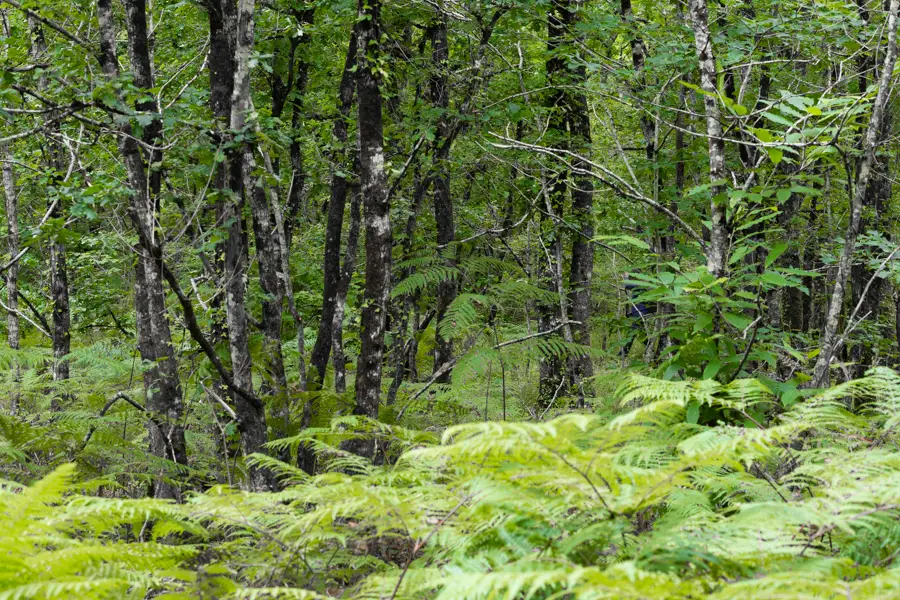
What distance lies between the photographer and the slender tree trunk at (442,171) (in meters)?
7.11

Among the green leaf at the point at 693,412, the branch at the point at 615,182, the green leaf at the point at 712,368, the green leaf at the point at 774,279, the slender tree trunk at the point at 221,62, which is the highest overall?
the slender tree trunk at the point at 221,62

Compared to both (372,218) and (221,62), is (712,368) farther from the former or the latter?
(221,62)

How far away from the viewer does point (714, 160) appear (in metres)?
4.57

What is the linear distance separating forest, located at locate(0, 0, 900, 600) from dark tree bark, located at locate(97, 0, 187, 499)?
0.11ft

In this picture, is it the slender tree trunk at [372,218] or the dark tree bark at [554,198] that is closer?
the slender tree trunk at [372,218]

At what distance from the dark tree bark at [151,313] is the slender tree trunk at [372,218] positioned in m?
1.71

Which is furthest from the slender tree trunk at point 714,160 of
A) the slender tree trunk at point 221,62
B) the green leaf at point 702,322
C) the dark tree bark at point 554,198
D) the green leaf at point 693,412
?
the slender tree trunk at point 221,62

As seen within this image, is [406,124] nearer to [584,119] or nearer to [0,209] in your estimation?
[584,119]

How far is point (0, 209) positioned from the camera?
571 inches

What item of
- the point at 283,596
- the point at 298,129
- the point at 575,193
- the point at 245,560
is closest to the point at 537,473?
the point at 283,596

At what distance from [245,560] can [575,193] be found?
7.27 meters

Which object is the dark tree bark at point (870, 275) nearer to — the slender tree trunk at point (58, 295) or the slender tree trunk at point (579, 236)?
the slender tree trunk at point (579, 236)

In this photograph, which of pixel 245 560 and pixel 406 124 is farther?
pixel 406 124

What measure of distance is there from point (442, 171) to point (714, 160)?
3.69m
